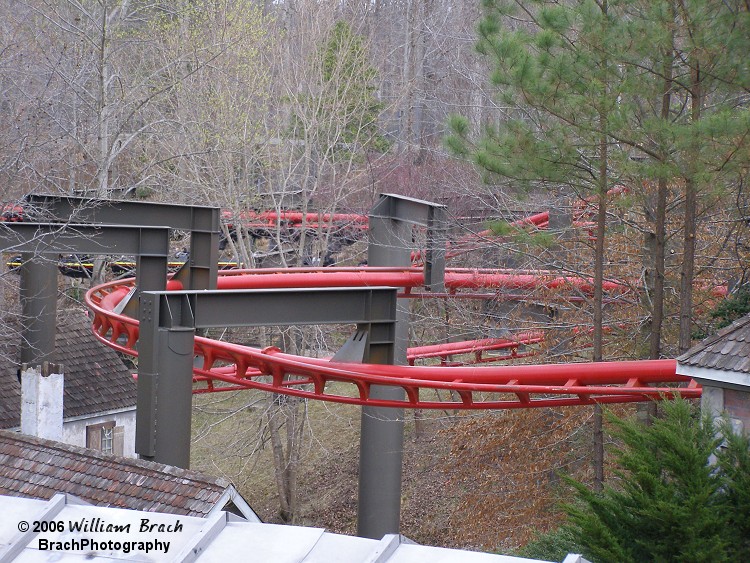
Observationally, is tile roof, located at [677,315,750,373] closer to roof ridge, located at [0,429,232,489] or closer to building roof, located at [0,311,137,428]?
roof ridge, located at [0,429,232,489]

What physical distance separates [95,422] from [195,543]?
11.1m

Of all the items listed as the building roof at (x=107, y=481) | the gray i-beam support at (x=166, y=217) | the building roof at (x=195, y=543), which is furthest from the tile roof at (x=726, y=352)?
the gray i-beam support at (x=166, y=217)

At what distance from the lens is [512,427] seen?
14.4 meters

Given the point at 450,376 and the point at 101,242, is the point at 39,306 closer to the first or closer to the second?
the point at 101,242

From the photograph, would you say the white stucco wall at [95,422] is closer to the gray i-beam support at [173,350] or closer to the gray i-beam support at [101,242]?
the gray i-beam support at [101,242]

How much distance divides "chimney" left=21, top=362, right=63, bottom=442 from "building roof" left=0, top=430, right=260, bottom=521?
3.42m

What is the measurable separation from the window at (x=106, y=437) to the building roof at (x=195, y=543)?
10.2 m

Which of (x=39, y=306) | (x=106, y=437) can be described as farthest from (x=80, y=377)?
(x=39, y=306)

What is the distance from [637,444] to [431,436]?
1443 centimetres

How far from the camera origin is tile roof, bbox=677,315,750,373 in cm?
818

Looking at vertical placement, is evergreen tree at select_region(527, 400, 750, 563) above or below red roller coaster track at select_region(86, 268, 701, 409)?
below

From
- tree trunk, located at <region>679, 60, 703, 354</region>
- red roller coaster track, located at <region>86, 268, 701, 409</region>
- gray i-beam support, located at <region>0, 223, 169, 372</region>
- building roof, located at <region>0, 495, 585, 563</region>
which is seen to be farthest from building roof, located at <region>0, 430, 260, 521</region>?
tree trunk, located at <region>679, 60, 703, 354</region>

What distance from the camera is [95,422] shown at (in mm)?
15828

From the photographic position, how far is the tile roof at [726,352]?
26.8 feet
